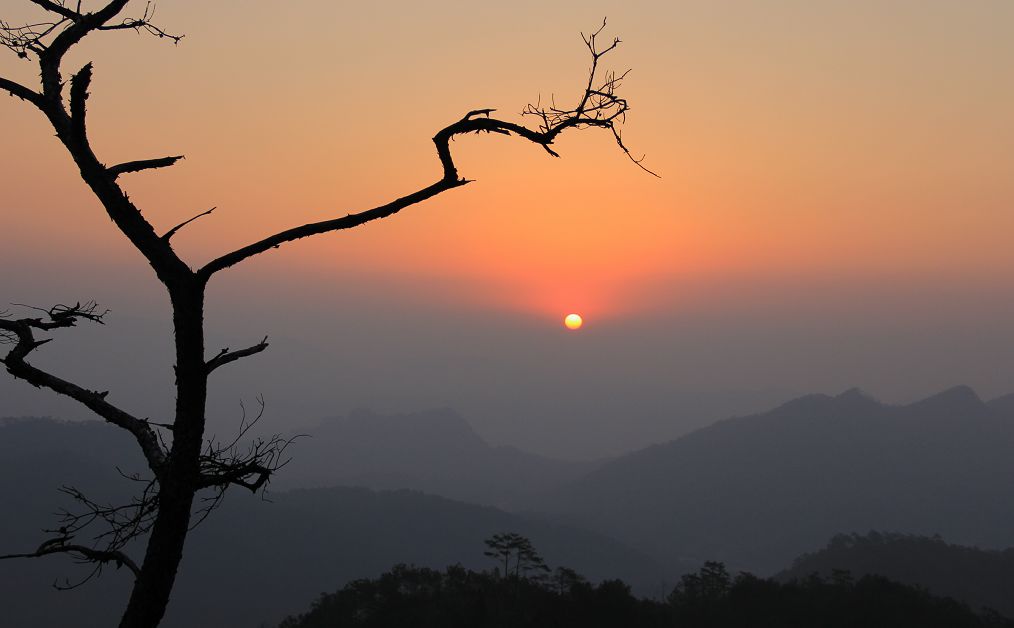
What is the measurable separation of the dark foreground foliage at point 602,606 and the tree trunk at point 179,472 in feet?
263

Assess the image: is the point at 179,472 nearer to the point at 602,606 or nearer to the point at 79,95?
the point at 79,95

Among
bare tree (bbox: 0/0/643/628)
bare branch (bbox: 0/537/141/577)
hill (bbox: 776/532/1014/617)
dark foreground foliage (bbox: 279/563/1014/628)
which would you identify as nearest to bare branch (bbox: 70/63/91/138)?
bare tree (bbox: 0/0/643/628)

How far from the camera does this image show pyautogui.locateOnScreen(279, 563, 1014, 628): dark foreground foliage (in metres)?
83.1

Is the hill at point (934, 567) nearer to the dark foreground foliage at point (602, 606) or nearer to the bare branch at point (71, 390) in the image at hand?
the dark foreground foliage at point (602, 606)

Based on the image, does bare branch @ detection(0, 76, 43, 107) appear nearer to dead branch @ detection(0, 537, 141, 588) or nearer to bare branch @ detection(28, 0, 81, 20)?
bare branch @ detection(28, 0, 81, 20)

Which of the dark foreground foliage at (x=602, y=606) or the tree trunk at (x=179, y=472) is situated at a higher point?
the dark foreground foliage at (x=602, y=606)

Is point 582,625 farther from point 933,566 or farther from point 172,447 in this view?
point 933,566

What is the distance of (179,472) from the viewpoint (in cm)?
519

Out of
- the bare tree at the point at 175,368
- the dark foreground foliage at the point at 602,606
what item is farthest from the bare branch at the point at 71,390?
the dark foreground foliage at the point at 602,606

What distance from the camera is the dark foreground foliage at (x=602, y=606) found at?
273 ft

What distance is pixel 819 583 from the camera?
99125 mm

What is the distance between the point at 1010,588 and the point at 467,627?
138 meters

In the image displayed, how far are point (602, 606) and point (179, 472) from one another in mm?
85769

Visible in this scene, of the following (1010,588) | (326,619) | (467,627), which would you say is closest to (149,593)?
(467,627)
